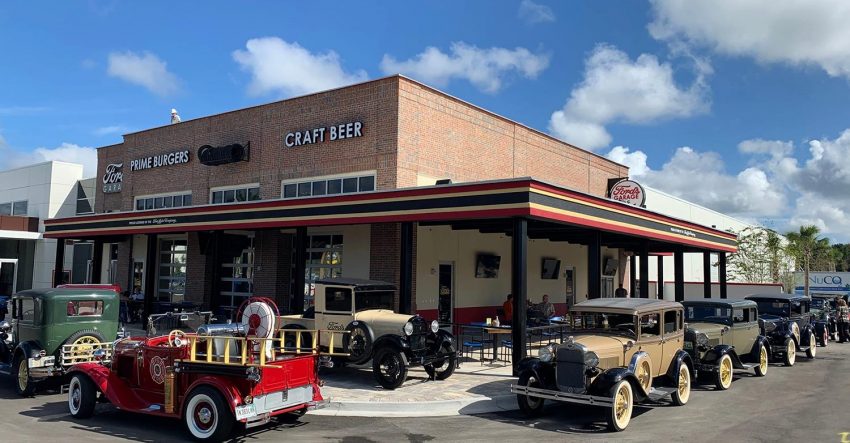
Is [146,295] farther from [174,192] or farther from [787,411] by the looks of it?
[787,411]

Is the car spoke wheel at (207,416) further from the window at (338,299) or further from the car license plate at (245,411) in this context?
the window at (338,299)

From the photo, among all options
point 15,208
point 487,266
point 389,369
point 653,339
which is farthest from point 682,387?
point 15,208

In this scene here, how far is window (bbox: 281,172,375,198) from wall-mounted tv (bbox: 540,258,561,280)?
9.08 metres

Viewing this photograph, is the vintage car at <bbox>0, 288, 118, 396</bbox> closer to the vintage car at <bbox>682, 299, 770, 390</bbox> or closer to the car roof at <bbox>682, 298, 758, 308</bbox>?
the vintage car at <bbox>682, 299, 770, 390</bbox>

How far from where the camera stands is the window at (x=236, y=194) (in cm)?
2297

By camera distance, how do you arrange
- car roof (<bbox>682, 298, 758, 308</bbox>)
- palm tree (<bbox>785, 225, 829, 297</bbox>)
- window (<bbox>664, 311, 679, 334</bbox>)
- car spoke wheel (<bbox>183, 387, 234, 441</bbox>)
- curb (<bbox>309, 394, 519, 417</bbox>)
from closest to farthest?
car spoke wheel (<bbox>183, 387, 234, 441</bbox>), curb (<bbox>309, 394, 519, 417</bbox>), window (<bbox>664, 311, 679, 334</bbox>), car roof (<bbox>682, 298, 758, 308</bbox>), palm tree (<bbox>785, 225, 829, 297</bbox>)

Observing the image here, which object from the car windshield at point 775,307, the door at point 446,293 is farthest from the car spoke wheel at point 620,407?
the car windshield at point 775,307

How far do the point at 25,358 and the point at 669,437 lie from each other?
1096cm

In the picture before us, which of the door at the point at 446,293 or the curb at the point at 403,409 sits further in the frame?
the door at the point at 446,293

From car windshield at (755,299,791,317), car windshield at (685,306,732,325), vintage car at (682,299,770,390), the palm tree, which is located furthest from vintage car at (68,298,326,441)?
the palm tree

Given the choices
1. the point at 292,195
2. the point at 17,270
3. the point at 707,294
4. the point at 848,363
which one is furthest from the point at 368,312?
the point at 17,270

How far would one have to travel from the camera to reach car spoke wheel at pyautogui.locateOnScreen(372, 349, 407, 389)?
11297 millimetres

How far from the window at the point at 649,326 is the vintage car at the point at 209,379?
5420 millimetres

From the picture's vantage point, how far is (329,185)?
20.5 metres
